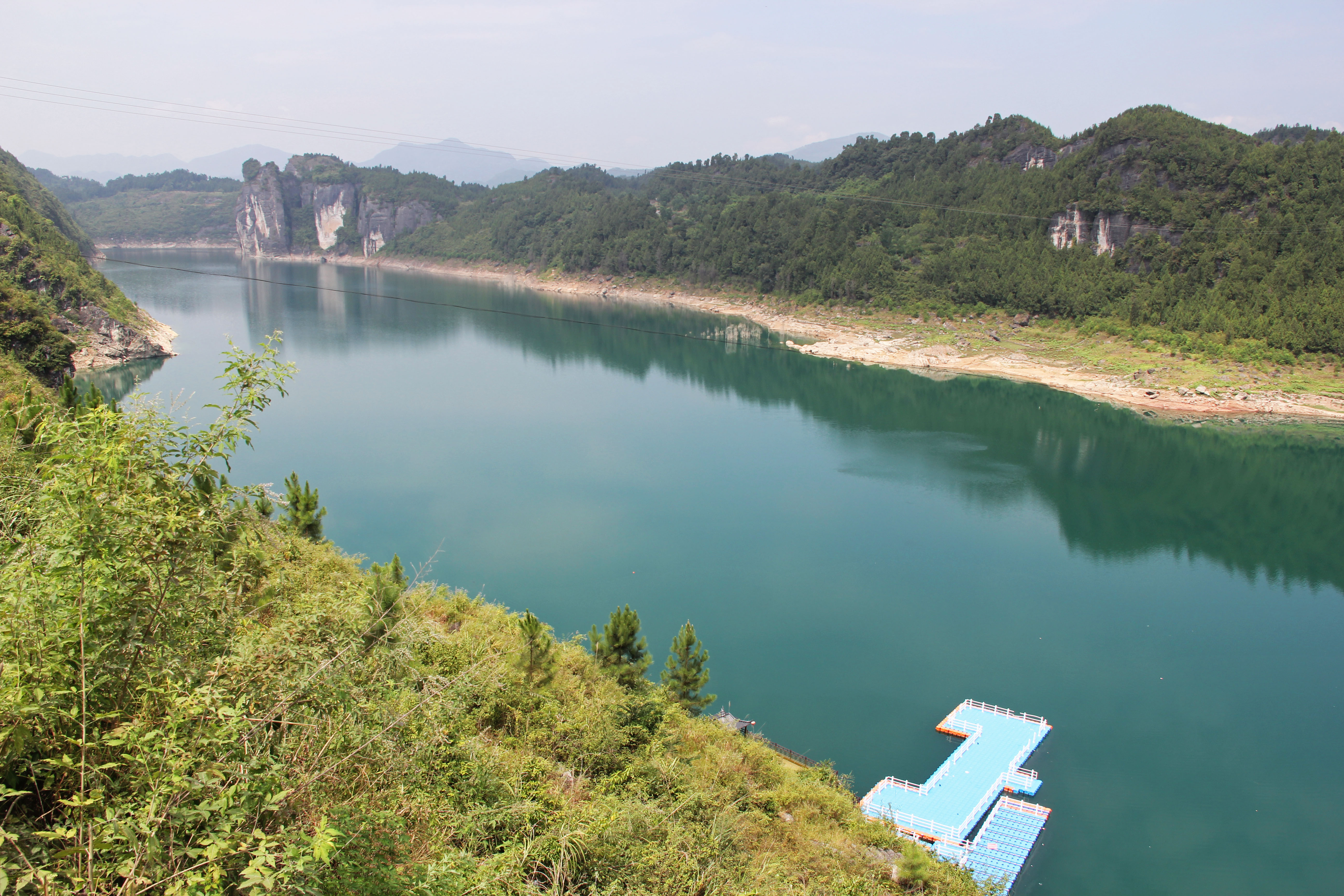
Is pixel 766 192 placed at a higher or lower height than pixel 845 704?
higher

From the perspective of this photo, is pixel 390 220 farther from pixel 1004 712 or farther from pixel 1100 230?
pixel 1004 712

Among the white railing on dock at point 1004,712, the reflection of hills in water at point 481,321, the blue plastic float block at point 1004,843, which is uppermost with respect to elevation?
the reflection of hills in water at point 481,321

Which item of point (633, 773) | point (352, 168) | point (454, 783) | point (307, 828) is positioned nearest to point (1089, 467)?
point (633, 773)


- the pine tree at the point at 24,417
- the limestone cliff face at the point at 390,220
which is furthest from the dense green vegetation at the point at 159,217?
the pine tree at the point at 24,417

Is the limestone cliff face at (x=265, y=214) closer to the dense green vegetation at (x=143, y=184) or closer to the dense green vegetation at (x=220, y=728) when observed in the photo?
the dense green vegetation at (x=143, y=184)

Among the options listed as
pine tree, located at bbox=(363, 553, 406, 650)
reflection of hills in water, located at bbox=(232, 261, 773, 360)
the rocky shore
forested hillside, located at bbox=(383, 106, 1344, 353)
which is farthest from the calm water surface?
forested hillside, located at bbox=(383, 106, 1344, 353)

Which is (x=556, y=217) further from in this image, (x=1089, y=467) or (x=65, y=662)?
(x=65, y=662)
